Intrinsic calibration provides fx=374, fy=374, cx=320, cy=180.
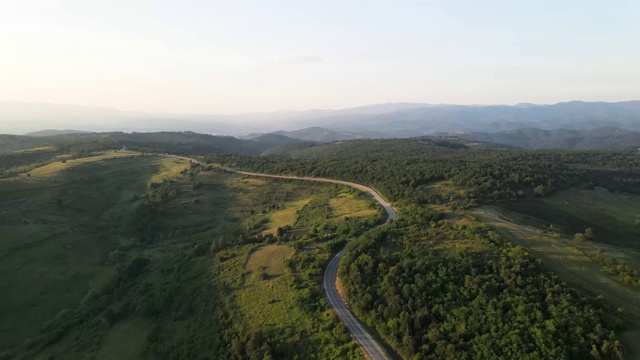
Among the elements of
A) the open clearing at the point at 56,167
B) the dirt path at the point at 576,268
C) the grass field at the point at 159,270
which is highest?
the open clearing at the point at 56,167

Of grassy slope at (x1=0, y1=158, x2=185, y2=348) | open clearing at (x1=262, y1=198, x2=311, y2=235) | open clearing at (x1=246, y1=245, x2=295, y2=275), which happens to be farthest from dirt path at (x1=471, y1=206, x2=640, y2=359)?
grassy slope at (x1=0, y1=158, x2=185, y2=348)

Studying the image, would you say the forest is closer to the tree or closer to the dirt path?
the dirt path

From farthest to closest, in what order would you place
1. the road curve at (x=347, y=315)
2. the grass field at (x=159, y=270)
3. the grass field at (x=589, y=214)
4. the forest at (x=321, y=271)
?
1. the grass field at (x=589, y=214)
2. the grass field at (x=159, y=270)
3. the road curve at (x=347, y=315)
4. the forest at (x=321, y=271)

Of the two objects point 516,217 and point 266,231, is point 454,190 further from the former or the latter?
point 266,231

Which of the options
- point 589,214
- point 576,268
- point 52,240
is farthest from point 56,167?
point 589,214

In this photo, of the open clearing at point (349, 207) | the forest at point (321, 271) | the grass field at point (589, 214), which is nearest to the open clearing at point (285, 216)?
the forest at point (321, 271)

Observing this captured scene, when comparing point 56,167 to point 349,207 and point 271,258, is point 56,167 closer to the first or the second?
point 349,207

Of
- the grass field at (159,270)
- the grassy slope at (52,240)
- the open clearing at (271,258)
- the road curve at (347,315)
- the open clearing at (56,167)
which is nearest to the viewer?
the road curve at (347,315)

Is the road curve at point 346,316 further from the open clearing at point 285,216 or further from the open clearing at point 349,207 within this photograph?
the open clearing at point 285,216
